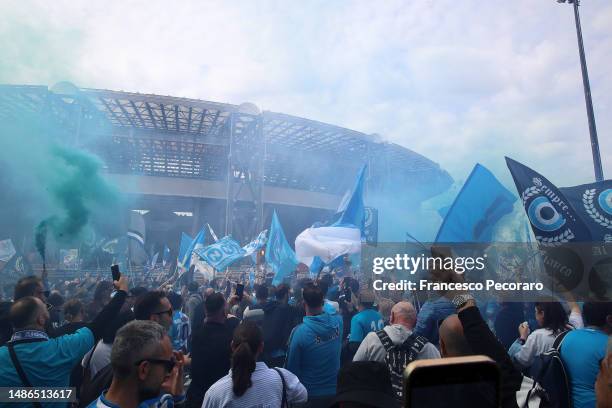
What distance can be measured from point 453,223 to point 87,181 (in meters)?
7.12

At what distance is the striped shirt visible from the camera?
2.04 meters

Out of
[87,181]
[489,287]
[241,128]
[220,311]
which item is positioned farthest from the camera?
[241,128]

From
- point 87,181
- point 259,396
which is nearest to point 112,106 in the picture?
point 87,181

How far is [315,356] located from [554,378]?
168 cm

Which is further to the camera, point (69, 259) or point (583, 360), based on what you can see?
point (69, 259)

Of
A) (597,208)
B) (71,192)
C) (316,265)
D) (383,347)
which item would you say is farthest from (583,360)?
(71,192)

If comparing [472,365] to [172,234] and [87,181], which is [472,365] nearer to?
[87,181]

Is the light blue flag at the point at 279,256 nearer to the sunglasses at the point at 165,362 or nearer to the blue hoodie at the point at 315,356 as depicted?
the blue hoodie at the point at 315,356

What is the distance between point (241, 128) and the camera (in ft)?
66.2

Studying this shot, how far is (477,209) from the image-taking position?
169 inches

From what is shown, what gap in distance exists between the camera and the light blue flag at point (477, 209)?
4.28 meters

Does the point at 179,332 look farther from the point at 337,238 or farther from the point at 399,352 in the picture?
the point at 337,238

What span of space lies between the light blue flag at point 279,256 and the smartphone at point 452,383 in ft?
25.8

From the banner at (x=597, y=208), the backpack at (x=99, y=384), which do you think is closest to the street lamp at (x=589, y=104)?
the banner at (x=597, y=208)
